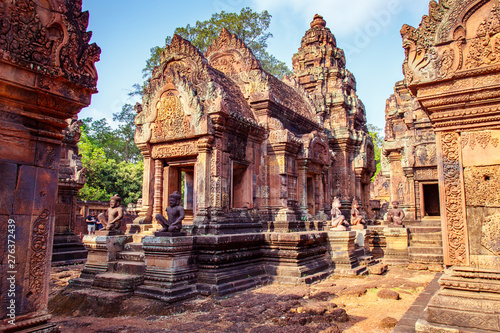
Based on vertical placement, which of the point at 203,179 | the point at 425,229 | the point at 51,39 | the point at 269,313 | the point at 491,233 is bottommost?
the point at 269,313

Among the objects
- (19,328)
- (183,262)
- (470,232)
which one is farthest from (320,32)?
(19,328)

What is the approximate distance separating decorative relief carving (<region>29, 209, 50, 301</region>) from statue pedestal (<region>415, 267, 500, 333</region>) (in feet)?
11.7

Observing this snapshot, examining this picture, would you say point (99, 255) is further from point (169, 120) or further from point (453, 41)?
point (453, 41)

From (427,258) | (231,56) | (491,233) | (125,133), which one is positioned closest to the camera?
(491,233)

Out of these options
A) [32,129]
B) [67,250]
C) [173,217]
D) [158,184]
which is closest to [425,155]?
[158,184]

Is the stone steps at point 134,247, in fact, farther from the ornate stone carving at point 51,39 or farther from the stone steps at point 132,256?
the ornate stone carving at point 51,39

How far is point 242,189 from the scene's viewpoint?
10.5 m

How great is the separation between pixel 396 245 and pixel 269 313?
7100mm

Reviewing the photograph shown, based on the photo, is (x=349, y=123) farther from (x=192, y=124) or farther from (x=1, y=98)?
(x=1, y=98)

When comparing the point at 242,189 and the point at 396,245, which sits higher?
the point at 242,189

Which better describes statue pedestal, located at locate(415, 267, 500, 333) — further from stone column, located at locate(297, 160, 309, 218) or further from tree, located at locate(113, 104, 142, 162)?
tree, located at locate(113, 104, 142, 162)

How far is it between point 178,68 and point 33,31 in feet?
23.3

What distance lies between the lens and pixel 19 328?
123 inches

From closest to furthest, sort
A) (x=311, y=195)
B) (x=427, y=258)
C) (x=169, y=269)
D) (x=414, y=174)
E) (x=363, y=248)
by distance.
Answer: (x=169, y=269), (x=427, y=258), (x=363, y=248), (x=311, y=195), (x=414, y=174)
